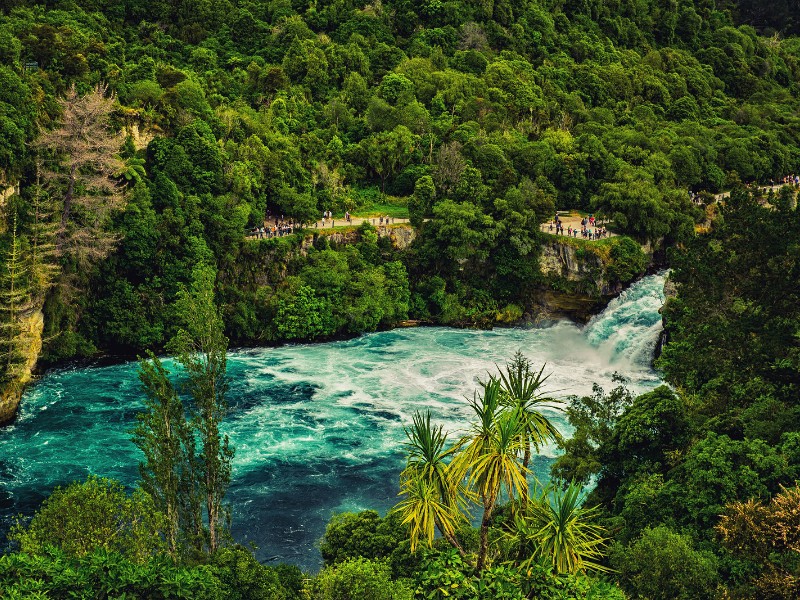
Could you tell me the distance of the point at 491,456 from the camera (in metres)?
16.9

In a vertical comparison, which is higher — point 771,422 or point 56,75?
point 56,75

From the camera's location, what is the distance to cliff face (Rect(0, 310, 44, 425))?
3797cm

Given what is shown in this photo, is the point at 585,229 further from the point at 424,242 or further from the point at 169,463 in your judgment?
the point at 169,463

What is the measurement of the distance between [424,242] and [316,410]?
20.9m

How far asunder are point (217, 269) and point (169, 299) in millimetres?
4138

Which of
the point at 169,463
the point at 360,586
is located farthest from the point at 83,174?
the point at 360,586

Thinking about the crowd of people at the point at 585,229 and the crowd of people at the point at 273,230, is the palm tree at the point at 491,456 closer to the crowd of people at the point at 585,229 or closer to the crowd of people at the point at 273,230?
the crowd of people at the point at 273,230

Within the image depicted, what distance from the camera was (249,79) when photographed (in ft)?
255

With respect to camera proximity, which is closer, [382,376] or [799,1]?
[382,376]

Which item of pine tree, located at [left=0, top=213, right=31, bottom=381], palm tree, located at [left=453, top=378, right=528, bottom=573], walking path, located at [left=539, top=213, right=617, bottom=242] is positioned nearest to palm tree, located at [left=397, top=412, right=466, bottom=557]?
palm tree, located at [left=453, top=378, right=528, bottom=573]

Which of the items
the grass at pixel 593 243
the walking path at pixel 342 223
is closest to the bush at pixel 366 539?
the walking path at pixel 342 223

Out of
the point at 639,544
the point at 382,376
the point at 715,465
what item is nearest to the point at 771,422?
the point at 715,465

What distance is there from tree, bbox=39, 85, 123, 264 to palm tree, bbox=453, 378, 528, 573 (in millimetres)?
34483

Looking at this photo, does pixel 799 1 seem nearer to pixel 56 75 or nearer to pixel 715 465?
pixel 56 75
